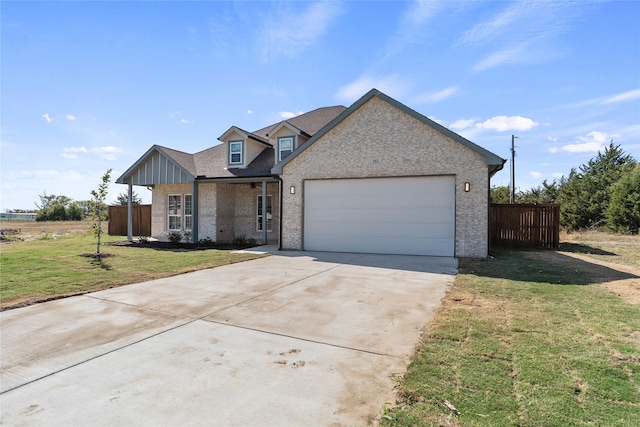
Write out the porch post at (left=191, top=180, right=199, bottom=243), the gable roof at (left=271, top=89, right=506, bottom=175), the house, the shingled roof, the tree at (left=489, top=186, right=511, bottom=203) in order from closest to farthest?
1. the gable roof at (left=271, top=89, right=506, bottom=175)
2. the house
3. the shingled roof
4. the porch post at (left=191, top=180, right=199, bottom=243)
5. the tree at (left=489, top=186, right=511, bottom=203)

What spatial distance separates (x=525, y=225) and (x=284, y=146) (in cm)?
1169

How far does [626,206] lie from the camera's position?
20500mm

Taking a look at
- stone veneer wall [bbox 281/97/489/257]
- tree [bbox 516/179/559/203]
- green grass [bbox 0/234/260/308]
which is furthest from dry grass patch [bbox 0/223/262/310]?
tree [bbox 516/179/559/203]

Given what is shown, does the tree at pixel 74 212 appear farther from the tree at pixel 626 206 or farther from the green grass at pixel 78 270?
the tree at pixel 626 206

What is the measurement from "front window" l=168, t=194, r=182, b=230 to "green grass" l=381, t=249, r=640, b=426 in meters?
15.7

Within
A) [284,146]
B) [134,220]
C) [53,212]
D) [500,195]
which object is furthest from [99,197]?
[53,212]

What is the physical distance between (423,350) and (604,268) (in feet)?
28.7

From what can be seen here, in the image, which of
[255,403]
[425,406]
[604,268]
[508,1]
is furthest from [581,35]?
[255,403]

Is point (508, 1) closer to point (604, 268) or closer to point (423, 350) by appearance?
point (604, 268)

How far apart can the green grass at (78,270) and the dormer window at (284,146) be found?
597 centimetres

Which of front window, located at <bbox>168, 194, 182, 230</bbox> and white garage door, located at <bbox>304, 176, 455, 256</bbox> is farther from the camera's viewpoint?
front window, located at <bbox>168, 194, 182, 230</bbox>

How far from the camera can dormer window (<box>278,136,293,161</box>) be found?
1597 cm

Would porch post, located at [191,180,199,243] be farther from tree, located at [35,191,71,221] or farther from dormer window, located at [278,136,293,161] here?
tree, located at [35,191,71,221]

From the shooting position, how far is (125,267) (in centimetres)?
956
